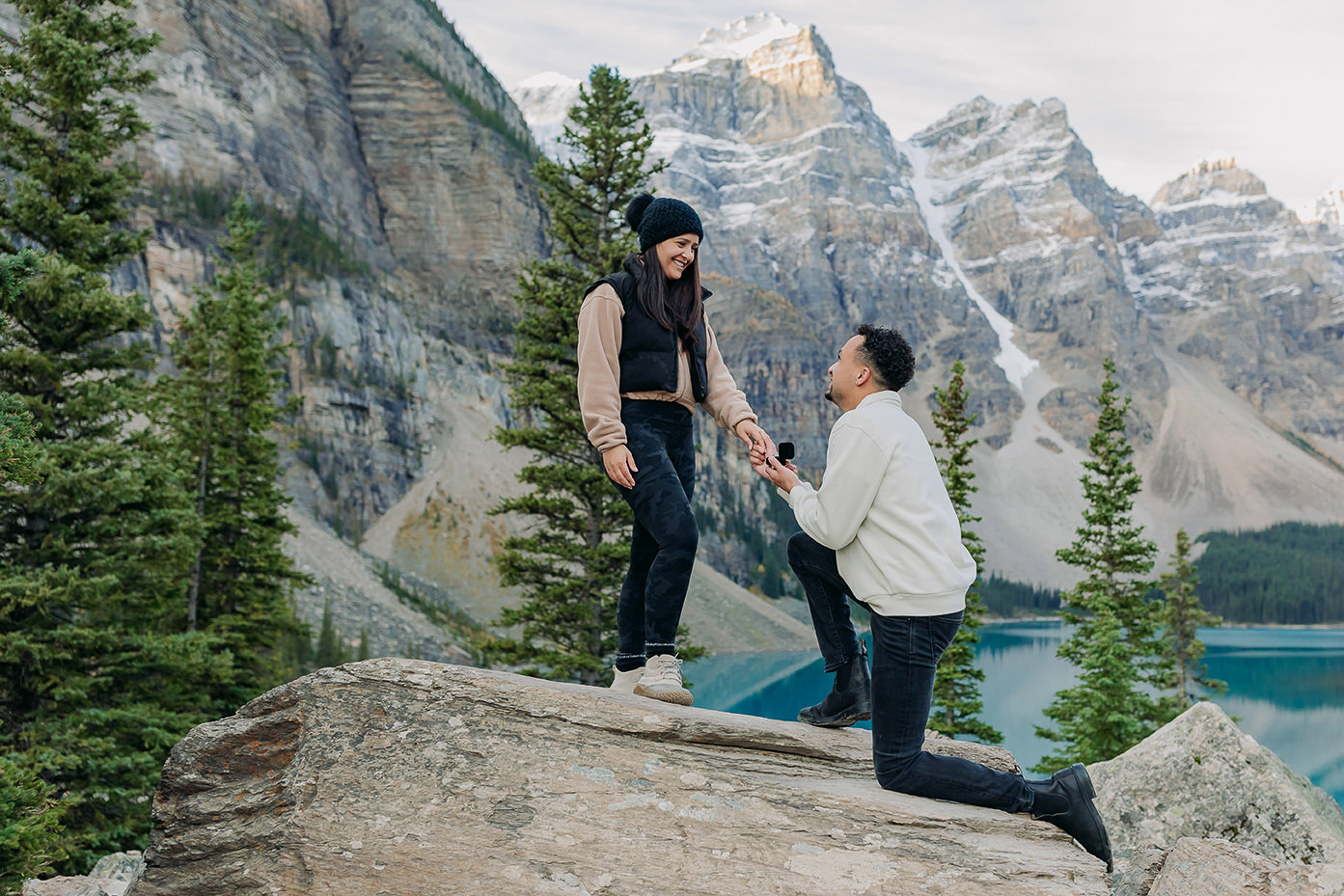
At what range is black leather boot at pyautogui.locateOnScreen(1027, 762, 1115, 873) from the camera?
444 cm

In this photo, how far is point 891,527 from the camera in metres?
4.39

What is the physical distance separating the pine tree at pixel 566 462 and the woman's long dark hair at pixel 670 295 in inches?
494

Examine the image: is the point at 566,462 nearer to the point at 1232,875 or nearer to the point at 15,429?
the point at 15,429

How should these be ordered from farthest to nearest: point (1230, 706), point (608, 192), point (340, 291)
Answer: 1. point (340, 291)
2. point (1230, 706)
3. point (608, 192)

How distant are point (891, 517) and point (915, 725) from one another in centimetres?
112

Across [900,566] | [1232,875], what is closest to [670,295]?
[900,566]

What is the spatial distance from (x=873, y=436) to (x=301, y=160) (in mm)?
110195

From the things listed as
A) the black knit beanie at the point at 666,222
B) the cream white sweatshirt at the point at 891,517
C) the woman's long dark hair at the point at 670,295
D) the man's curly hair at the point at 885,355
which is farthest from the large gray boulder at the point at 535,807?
the black knit beanie at the point at 666,222

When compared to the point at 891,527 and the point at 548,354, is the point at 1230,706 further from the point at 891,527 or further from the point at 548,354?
the point at 891,527

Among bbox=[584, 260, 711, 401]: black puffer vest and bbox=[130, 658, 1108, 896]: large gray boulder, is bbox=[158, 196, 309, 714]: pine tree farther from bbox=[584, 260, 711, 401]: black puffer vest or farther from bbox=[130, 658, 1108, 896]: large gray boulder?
bbox=[584, 260, 711, 401]: black puffer vest

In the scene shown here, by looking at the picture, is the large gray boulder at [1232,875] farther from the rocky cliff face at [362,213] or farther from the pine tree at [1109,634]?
the rocky cliff face at [362,213]

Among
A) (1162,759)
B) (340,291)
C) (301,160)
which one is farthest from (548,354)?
(301,160)

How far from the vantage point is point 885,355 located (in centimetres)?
462

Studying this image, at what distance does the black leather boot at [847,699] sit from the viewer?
17.3ft
